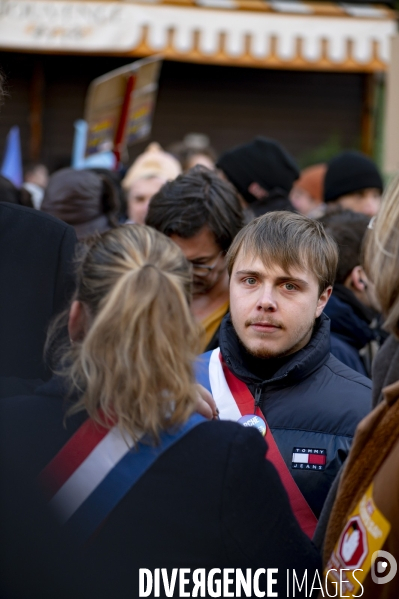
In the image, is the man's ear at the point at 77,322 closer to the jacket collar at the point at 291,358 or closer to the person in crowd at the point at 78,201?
the jacket collar at the point at 291,358

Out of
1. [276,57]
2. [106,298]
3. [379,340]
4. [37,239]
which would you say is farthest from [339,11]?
[106,298]

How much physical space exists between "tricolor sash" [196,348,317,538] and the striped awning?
23.3 feet

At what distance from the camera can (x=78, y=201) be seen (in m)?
4.25

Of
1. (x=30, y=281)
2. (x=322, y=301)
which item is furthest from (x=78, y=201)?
(x=322, y=301)

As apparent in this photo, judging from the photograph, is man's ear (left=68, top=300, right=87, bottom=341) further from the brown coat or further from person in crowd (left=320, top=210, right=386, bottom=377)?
person in crowd (left=320, top=210, right=386, bottom=377)

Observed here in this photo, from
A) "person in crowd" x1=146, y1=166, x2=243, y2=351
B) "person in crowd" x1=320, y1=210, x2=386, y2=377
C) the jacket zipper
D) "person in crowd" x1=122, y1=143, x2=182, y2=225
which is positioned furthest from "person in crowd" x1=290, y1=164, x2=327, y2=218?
the jacket zipper

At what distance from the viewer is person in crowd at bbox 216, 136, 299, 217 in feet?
15.2

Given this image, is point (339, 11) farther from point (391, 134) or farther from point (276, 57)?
point (391, 134)

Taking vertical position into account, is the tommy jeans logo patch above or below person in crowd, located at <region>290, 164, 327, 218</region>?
below

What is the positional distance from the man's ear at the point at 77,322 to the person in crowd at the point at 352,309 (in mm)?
1566

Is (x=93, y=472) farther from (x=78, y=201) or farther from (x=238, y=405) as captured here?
(x=78, y=201)

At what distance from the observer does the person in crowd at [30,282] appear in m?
2.38

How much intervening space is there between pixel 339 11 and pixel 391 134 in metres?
4.98

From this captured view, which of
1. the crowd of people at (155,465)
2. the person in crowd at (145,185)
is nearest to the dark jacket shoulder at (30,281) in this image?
the crowd of people at (155,465)
